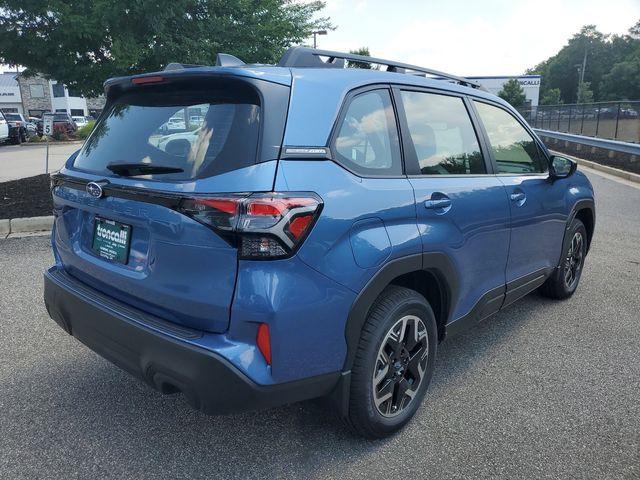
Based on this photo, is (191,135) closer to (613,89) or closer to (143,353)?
(143,353)

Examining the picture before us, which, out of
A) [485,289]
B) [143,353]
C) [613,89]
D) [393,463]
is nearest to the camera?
[143,353]

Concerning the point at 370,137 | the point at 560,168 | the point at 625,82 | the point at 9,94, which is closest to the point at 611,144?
the point at 560,168

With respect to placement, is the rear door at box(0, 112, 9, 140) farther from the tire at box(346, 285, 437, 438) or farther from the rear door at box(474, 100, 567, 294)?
the tire at box(346, 285, 437, 438)

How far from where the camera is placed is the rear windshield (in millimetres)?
2139

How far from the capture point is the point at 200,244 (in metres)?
2.08

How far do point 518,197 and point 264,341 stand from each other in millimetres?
2263

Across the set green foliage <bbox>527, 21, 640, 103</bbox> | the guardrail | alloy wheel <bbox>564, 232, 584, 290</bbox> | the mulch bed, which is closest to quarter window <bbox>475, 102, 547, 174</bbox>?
alloy wheel <bbox>564, 232, 584, 290</bbox>

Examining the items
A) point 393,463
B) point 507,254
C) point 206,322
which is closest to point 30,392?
point 206,322

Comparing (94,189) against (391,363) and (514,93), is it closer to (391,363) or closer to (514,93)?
(391,363)

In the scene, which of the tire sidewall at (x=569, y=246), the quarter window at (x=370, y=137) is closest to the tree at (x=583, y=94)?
the tire sidewall at (x=569, y=246)

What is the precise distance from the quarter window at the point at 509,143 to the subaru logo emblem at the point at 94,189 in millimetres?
2428

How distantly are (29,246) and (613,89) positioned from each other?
10613 cm

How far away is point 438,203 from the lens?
277cm

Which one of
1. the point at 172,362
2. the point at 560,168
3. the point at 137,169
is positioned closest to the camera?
the point at 172,362
